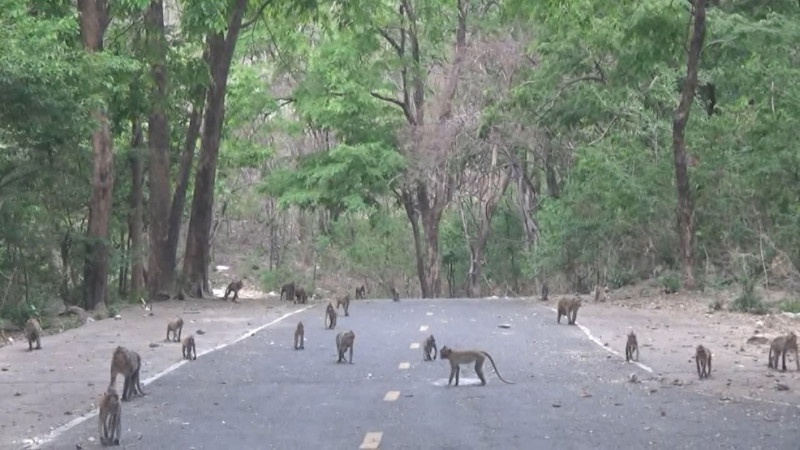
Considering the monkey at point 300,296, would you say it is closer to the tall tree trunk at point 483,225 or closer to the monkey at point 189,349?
the monkey at point 189,349

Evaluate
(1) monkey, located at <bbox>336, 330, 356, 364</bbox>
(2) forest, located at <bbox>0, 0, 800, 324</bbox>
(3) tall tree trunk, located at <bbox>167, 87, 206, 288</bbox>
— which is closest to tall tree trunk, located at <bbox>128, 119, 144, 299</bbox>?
(2) forest, located at <bbox>0, 0, 800, 324</bbox>

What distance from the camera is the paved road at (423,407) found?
10.9 meters

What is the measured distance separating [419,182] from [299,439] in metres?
35.4

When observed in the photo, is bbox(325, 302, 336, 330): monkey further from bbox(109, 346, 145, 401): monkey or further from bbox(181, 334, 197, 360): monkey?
bbox(109, 346, 145, 401): monkey

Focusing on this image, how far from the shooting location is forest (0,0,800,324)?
81.5ft

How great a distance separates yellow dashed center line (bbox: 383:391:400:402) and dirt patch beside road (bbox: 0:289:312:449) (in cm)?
288

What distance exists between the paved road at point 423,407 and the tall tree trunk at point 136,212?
566 inches

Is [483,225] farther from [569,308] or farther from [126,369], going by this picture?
[126,369]

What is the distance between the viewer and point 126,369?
12977mm

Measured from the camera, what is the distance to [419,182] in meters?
46.1

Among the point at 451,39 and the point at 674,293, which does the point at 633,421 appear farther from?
the point at 451,39

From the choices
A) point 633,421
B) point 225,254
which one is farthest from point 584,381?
point 225,254

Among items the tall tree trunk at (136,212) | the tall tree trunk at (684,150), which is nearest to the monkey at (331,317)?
the tall tree trunk at (684,150)

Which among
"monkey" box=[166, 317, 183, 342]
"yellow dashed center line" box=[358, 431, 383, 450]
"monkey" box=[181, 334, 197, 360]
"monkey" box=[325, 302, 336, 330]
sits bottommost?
"yellow dashed center line" box=[358, 431, 383, 450]
